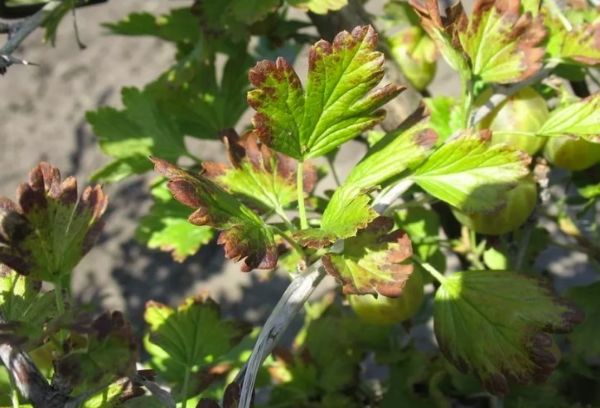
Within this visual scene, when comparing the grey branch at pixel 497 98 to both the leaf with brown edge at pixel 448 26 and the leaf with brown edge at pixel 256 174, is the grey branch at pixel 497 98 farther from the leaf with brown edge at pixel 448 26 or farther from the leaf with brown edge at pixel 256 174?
the leaf with brown edge at pixel 256 174

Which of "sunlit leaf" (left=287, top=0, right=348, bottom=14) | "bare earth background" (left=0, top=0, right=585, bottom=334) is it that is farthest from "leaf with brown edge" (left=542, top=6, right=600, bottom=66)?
"bare earth background" (left=0, top=0, right=585, bottom=334)

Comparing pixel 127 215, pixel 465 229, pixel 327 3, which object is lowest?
pixel 127 215

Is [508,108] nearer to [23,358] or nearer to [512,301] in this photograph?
[512,301]

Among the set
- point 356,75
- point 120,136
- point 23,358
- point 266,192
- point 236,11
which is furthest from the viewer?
point 120,136

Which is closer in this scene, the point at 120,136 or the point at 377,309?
the point at 377,309

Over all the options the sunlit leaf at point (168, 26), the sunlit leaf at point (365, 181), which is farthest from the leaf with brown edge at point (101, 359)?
the sunlit leaf at point (168, 26)

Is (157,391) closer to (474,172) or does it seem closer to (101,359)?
(101,359)

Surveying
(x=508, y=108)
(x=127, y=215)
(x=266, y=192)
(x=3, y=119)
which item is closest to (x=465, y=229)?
(x=508, y=108)
